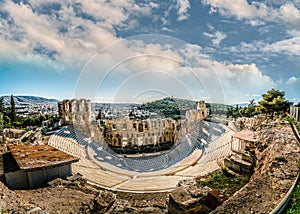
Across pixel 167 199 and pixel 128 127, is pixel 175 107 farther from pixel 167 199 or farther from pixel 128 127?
pixel 167 199

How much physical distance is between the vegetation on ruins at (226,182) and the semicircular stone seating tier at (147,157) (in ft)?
35.2

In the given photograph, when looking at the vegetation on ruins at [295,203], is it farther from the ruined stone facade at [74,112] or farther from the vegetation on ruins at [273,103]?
the ruined stone facade at [74,112]

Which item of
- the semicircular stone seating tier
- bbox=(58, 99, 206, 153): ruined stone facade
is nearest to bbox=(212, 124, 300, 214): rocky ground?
the semicircular stone seating tier

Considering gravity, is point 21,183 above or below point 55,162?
below

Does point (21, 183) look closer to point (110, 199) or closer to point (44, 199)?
point (44, 199)

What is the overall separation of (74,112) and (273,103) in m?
23.1

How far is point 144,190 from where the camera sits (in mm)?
8859

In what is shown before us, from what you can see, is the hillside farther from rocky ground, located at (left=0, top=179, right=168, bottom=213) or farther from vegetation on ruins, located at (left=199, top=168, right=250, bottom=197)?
rocky ground, located at (left=0, top=179, right=168, bottom=213)

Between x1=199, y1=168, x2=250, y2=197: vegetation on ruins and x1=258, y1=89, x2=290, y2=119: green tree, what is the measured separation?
13.2 m

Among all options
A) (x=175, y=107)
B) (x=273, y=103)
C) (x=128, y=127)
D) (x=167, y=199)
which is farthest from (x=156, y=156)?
(x=167, y=199)

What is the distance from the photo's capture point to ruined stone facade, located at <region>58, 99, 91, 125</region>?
24953 mm

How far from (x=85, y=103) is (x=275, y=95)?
23120 mm

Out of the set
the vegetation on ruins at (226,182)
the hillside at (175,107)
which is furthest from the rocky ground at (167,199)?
the hillside at (175,107)

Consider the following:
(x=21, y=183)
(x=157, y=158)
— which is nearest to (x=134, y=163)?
(x=157, y=158)
